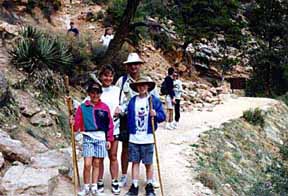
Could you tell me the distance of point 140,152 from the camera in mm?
7270

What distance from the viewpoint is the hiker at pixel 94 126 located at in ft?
22.6

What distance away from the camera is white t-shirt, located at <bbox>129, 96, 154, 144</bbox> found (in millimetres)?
7180

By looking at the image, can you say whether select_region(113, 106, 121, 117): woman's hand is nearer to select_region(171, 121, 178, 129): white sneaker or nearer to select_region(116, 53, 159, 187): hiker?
select_region(116, 53, 159, 187): hiker

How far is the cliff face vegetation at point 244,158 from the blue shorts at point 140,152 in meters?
1.92

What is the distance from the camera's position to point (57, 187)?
7.35m

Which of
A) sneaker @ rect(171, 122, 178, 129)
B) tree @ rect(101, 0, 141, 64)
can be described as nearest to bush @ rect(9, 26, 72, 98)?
tree @ rect(101, 0, 141, 64)

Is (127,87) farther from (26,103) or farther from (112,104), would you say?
(26,103)

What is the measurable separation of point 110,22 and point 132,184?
57.3 feet

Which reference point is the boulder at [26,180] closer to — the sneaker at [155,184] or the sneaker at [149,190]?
the sneaker at [149,190]

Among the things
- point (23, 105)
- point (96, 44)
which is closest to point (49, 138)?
point (23, 105)

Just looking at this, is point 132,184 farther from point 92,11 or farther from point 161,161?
point 92,11

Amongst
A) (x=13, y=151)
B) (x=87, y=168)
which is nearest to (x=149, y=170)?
(x=87, y=168)

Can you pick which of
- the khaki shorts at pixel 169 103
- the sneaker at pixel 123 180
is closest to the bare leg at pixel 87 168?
the sneaker at pixel 123 180

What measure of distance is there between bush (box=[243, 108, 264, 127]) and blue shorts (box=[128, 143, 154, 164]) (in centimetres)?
927
